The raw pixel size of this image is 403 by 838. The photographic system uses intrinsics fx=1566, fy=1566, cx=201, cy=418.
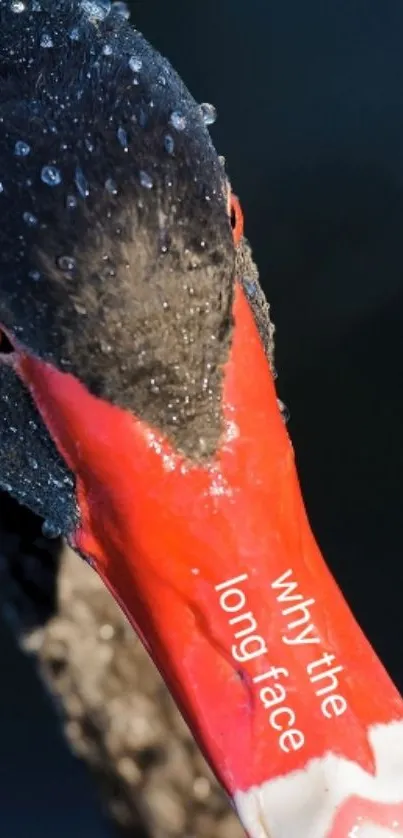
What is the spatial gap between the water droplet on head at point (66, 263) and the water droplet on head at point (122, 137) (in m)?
0.12

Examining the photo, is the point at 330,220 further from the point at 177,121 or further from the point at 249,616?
the point at 249,616

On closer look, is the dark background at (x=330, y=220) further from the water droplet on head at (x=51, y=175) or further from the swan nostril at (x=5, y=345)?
the water droplet on head at (x=51, y=175)

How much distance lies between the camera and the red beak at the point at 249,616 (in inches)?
58.7

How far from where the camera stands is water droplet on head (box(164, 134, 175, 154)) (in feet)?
4.98

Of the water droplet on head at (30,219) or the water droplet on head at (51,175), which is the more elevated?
the water droplet on head at (51,175)

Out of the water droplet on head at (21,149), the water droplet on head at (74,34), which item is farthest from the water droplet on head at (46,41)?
the water droplet on head at (21,149)

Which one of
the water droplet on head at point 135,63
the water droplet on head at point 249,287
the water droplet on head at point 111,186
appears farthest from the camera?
the water droplet on head at point 249,287

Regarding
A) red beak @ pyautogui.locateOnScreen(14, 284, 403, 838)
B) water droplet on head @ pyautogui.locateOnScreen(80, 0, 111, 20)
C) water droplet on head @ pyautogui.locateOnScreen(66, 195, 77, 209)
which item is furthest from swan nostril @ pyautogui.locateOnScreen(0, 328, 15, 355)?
water droplet on head @ pyautogui.locateOnScreen(80, 0, 111, 20)

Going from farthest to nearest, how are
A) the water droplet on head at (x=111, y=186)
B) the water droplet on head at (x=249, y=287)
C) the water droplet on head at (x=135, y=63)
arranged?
1. the water droplet on head at (x=249, y=287)
2. the water droplet on head at (x=135, y=63)
3. the water droplet on head at (x=111, y=186)

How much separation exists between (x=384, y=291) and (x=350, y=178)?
211 mm

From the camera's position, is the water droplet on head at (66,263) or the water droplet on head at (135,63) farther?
the water droplet on head at (135,63)

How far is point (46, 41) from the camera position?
1639mm

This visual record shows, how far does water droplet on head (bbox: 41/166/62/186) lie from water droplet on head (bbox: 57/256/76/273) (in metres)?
0.07

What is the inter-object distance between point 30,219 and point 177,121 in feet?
0.59
